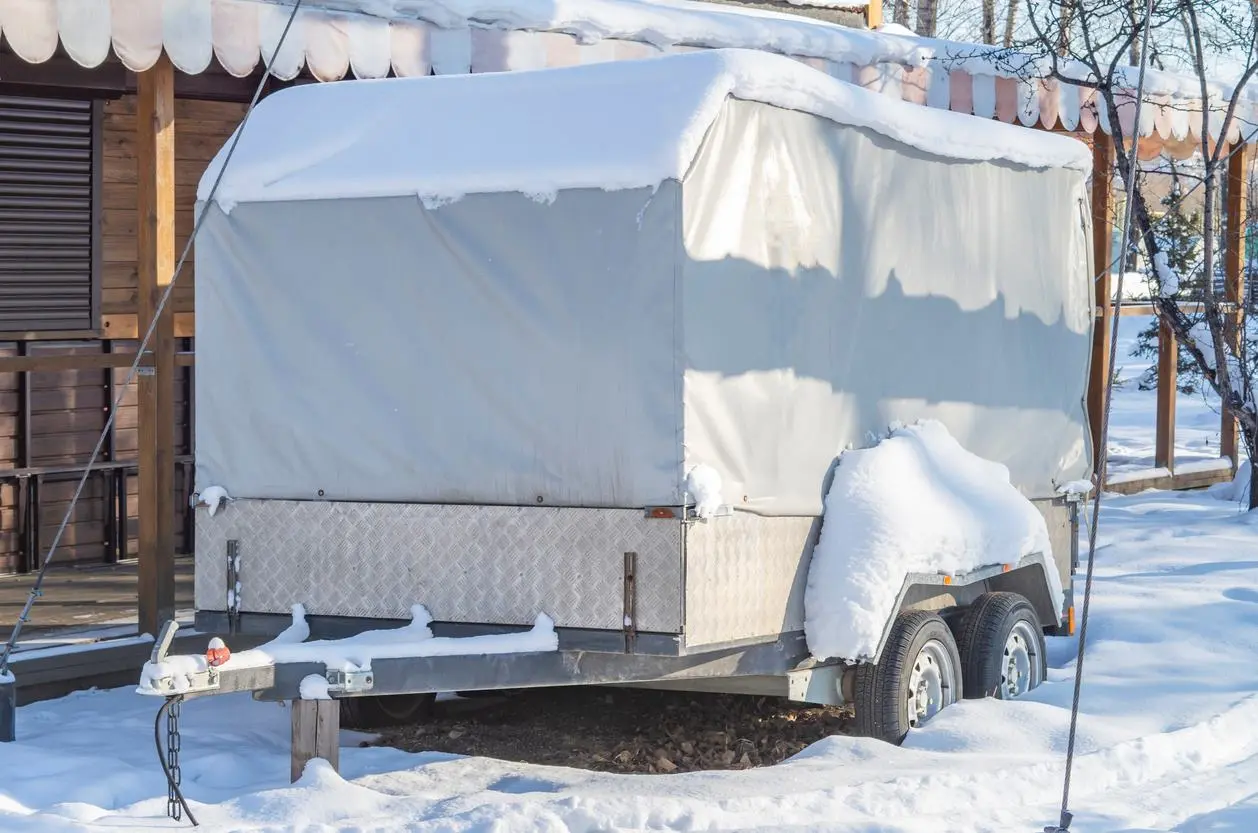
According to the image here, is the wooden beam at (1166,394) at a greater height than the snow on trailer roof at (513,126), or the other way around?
the snow on trailer roof at (513,126)

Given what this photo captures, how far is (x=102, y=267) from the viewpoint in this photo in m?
11.3

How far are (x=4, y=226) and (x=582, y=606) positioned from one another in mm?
6224

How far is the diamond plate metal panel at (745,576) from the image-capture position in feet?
19.3

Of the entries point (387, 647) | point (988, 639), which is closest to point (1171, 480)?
point (988, 639)

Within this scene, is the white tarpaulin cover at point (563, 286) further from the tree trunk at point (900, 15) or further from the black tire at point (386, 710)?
the tree trunk at point (900, 15)

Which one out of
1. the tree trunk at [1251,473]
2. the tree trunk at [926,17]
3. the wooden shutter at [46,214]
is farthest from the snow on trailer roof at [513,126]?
the tree trunk at [926,17]

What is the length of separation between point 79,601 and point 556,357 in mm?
4870

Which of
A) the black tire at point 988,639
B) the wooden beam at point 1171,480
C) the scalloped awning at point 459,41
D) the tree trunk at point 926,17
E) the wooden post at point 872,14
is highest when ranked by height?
the tree trunk at point 926,17

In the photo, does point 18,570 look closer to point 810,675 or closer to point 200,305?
point 200,305

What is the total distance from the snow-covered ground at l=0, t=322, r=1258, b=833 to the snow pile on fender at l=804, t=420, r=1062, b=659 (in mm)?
483

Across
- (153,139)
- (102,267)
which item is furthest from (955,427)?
(102,267)

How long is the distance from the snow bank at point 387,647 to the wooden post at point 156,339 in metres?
2.23

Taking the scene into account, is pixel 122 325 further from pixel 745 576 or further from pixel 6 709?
pixel 745 576

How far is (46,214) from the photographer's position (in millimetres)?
10922
